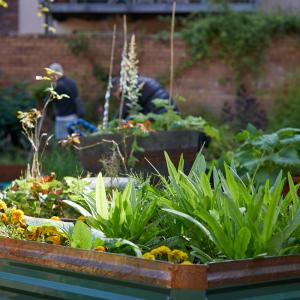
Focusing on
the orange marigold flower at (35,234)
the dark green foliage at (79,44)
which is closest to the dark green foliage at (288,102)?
the dark green foliage at (79,44)

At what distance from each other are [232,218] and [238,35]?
12.0 metres

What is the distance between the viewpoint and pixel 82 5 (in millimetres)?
18844

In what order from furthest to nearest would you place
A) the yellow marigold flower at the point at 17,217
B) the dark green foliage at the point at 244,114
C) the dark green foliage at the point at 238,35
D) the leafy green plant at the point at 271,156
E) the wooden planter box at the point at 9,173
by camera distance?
the dark green foliage at the point at 238,35, the dark green foliage at the point at 244,114, the wooden planter box at the point at 9,173, the leafy green plant at the point at 271,156, the yellow marigold flower at the point at 17,217

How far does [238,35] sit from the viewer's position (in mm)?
14570

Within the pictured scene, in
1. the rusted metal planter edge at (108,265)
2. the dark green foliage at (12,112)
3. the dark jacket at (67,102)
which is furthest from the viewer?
the dark green foliage at (12,112)

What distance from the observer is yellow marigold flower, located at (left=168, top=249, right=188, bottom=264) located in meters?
2.80

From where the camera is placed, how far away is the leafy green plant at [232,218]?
2.74 meters

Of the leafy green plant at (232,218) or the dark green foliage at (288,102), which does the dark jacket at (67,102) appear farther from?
the leafy green plant at (232,218)

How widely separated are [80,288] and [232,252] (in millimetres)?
492

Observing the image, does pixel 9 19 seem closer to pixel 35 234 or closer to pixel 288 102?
pixel 288 102

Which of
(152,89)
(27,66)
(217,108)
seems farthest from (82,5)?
(152,89)

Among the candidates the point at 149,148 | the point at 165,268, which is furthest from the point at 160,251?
the point at 149,148

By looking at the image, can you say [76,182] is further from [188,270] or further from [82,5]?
[82,5]

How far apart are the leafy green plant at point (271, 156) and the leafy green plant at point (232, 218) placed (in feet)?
7.98
